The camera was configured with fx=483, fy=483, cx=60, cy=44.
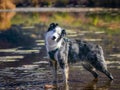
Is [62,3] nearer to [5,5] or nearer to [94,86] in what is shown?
[5,5]

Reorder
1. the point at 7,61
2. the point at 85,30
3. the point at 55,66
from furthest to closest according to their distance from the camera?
the point at 85,30
the point at 7,61
the point at 55,66

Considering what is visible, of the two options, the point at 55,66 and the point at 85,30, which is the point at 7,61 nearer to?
the point at 55,66

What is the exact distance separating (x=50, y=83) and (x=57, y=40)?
1436mm

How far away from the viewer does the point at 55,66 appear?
14.4 metres

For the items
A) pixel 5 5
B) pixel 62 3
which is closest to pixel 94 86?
pixel 5 5

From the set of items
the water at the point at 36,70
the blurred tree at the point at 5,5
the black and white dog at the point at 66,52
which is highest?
the black and white dog at the point at 66,52

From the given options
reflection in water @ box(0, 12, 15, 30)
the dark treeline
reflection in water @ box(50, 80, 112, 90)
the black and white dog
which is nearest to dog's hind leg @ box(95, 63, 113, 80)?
the black and white dog

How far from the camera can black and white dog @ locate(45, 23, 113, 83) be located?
13755 mm

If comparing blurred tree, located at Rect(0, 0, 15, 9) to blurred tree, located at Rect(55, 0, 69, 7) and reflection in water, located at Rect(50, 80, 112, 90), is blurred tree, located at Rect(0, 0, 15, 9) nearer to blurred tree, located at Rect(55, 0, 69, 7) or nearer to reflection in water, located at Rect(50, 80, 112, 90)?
blurred tree, located at Rect(55, 0, 69, 7)

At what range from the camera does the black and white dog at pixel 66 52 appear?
45.1 ft

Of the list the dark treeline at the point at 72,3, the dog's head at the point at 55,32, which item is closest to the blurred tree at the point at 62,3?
the dark treeline at the point at 72,3

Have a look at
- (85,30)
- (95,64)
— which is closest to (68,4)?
(85,30)

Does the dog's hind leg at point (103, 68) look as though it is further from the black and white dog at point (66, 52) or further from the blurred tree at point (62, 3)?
the blurred tree at point (62, 3)

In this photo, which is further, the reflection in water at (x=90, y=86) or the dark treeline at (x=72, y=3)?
the dark treeline at (x=72, y=3)
